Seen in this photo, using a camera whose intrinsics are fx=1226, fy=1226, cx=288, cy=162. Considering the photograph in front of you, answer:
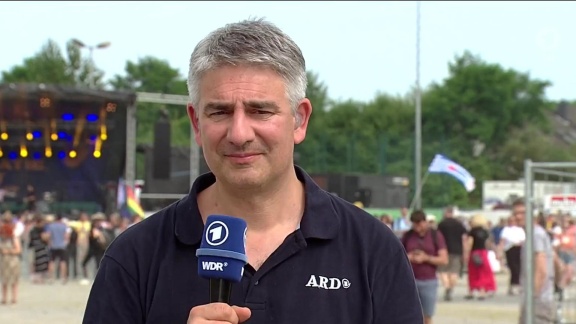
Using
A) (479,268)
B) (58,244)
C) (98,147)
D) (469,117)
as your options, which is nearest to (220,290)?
(479,268)

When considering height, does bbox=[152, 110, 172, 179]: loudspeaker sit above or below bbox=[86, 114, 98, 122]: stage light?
below

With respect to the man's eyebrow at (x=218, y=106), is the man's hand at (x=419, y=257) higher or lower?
lower

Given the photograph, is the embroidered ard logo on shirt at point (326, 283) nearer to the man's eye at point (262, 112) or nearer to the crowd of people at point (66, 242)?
the man's eye at point (262, 112)

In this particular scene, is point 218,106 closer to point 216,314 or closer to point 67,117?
point 216,314

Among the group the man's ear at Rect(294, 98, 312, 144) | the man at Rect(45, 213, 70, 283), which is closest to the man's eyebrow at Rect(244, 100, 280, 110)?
the man's ear at Rect(294, 98, 312, 144)

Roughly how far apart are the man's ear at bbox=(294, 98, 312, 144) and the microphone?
1.02 feet

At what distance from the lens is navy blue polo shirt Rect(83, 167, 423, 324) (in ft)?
9.42

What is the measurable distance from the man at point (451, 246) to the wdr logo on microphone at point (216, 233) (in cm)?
1884

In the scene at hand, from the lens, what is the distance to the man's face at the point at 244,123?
9.16 feet

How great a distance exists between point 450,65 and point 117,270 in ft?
297

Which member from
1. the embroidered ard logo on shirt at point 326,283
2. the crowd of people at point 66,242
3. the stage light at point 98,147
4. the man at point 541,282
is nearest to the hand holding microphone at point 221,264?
the embroidered ard logo on shirt at point 326,283

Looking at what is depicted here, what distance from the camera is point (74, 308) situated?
19125mm

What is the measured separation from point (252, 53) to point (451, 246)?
62.7 feet

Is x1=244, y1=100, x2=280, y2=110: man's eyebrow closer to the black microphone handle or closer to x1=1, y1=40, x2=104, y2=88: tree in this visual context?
the black microphone handle
